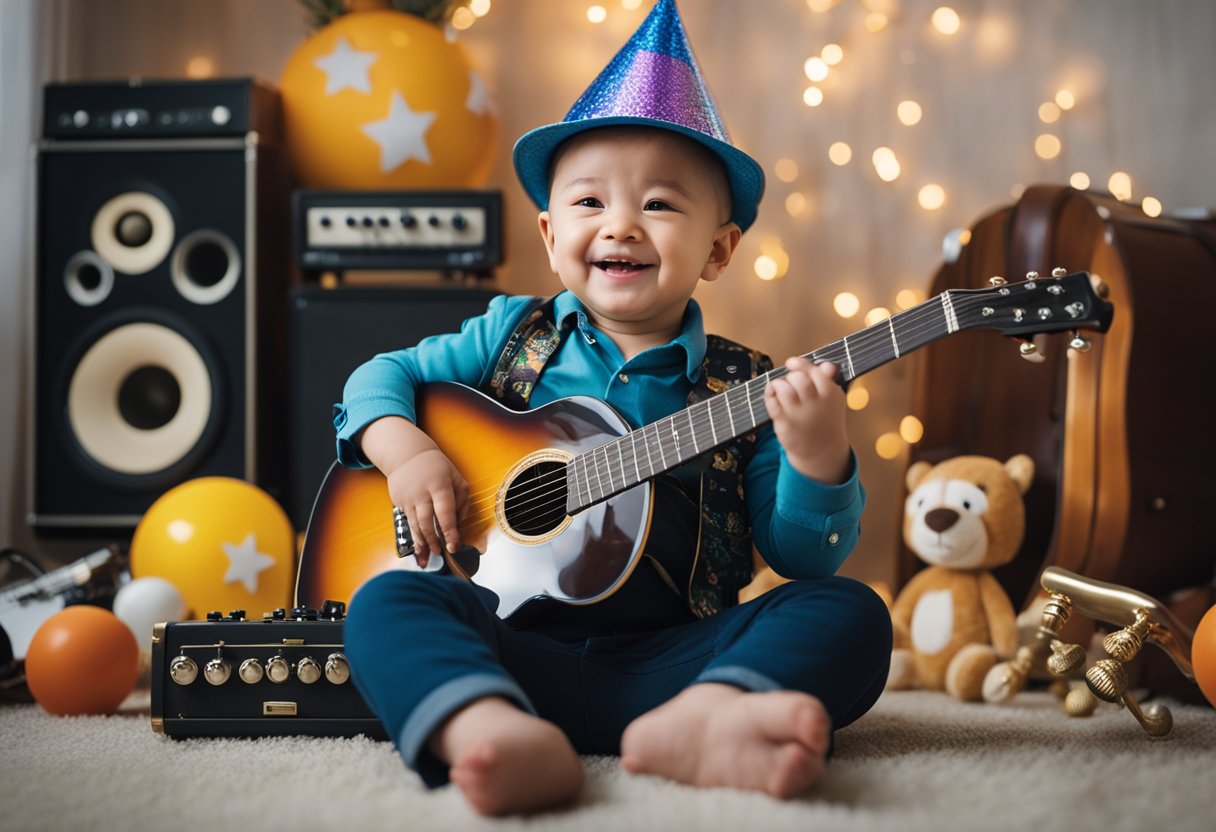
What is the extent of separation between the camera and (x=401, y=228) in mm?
1723

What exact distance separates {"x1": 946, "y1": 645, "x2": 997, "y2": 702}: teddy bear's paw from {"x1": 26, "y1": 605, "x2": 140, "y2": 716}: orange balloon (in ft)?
3.12

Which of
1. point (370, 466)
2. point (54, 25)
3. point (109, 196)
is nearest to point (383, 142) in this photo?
point (109, 196)

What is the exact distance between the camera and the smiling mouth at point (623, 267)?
1102 millimetres

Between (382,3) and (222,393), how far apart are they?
0.74 m

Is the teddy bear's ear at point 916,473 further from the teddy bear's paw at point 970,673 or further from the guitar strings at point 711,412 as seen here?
the guitar strings at point 711,412

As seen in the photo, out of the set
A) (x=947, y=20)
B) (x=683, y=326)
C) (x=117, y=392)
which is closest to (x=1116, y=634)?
(x=683, y=326)

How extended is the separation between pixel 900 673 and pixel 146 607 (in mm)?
951

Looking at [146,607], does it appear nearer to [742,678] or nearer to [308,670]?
[308,670]

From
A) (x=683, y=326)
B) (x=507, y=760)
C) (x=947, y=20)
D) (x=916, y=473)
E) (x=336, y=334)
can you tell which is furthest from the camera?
(x=947, y=20)

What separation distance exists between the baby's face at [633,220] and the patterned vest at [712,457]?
75 mm

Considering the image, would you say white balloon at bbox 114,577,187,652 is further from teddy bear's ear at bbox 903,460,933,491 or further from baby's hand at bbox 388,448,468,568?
teddy bear's ear at bbox 903,460,933,491

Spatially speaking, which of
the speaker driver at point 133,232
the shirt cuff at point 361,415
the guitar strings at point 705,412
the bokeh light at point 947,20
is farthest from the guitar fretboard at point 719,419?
the bokeh light at point 947,20

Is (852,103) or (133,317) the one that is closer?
(133,317)

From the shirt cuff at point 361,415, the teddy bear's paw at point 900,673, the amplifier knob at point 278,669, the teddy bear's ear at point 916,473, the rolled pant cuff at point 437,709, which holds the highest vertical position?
the shirt cuff at point 361,415
